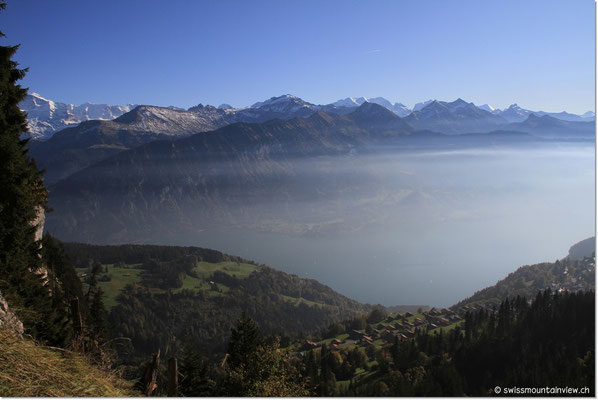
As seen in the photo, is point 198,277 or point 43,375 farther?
point 198,277

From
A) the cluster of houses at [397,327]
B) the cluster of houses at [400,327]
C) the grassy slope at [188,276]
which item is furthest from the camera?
the grassy slope at [188,276]

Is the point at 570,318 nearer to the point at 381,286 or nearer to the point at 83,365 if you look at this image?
the point at 83,365

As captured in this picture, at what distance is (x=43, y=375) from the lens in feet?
14.3

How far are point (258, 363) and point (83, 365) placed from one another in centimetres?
716

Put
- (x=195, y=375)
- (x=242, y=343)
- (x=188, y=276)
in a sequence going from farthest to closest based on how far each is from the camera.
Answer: (x=188, y=276), (x=242, y=343), (x=195, y=375)

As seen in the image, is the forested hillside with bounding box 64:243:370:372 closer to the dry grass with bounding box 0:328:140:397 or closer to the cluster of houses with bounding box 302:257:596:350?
the cluster of houses with bounding box 302:257:596:350

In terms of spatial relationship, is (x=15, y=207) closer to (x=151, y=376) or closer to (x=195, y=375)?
(x=151, y=376)

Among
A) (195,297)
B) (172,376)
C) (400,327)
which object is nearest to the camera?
(172,376)

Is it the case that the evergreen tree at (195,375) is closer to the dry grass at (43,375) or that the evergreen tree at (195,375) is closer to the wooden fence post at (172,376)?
the wooden fence post at (172,376)

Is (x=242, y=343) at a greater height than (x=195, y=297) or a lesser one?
greater

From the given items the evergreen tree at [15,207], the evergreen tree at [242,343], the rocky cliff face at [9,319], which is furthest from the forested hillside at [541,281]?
the rocky cliff face at [9,319]

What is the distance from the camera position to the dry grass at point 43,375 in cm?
417

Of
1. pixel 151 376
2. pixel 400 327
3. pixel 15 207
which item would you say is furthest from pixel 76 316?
pixel 400 327

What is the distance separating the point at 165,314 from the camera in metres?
81.3
